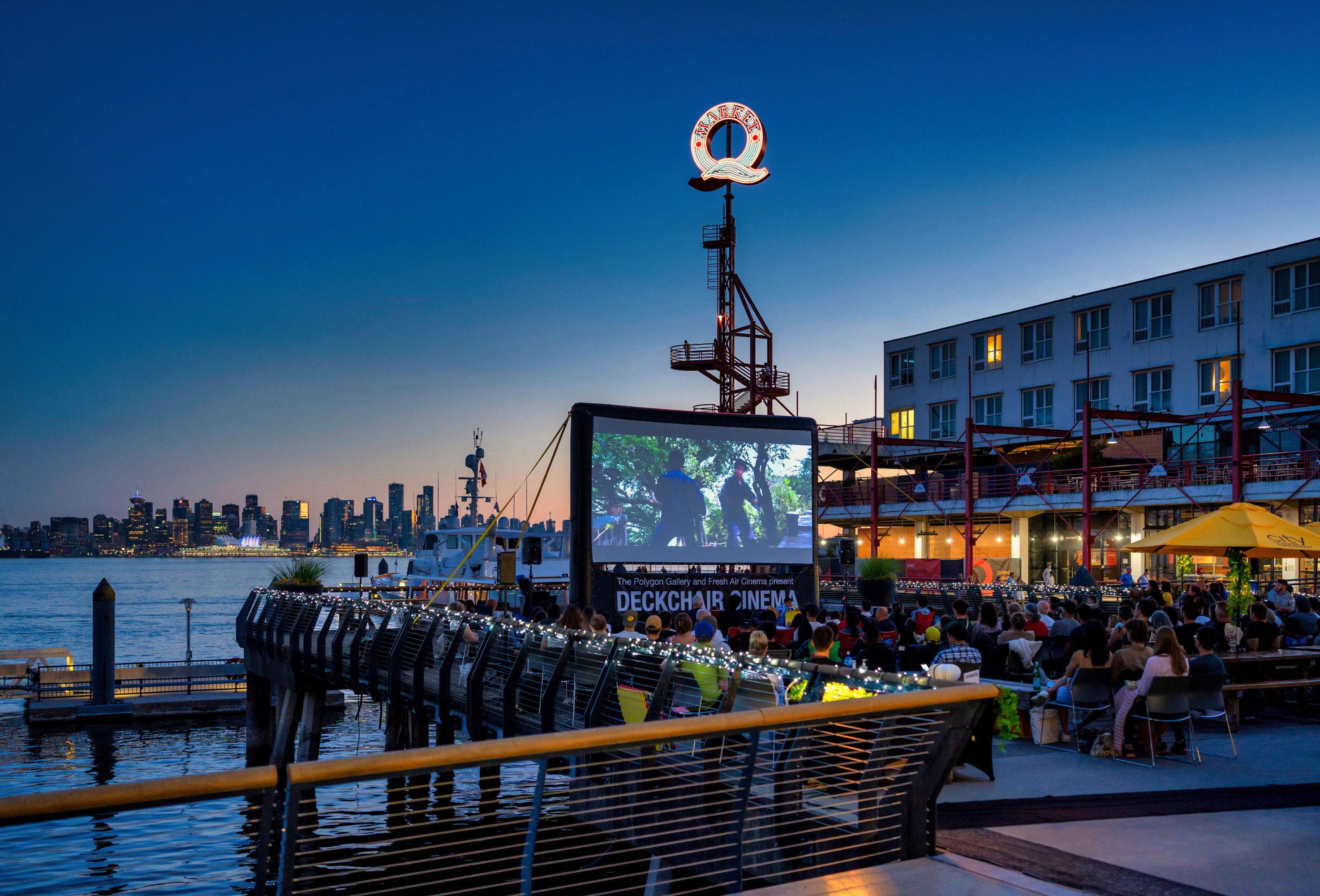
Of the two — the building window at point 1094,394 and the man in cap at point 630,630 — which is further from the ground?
the building window at point 1094,394

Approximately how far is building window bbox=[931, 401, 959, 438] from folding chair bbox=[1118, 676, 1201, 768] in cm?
4778

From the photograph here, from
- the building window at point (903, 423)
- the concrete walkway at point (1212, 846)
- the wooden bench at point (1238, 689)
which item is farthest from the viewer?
the building window at point (903, 423)

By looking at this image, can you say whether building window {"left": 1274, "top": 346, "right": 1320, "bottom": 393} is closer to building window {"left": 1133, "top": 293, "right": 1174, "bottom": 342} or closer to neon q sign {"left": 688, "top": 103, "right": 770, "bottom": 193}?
building window {"left": 1133, "top": 293, "right": 1174, "bottom": 342}

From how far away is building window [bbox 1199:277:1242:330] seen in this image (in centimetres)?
4331

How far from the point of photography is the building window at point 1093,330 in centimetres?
4881

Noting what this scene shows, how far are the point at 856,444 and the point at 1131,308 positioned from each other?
1684 cm

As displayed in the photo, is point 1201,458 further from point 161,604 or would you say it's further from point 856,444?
point 161,604

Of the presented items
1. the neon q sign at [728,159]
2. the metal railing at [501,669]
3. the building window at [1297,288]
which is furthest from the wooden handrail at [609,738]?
the building window at [1297,288]

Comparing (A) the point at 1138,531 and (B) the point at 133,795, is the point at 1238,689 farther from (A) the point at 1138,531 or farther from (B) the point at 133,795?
(A) the point at 1138,531

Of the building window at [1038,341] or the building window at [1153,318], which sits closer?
the building window at [1153,318]

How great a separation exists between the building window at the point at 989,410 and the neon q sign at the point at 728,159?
1920cm

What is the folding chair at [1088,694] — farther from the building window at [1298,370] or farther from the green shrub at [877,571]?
the building window at [1298,370]

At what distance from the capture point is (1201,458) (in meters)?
44.5

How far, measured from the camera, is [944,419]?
188 feet
